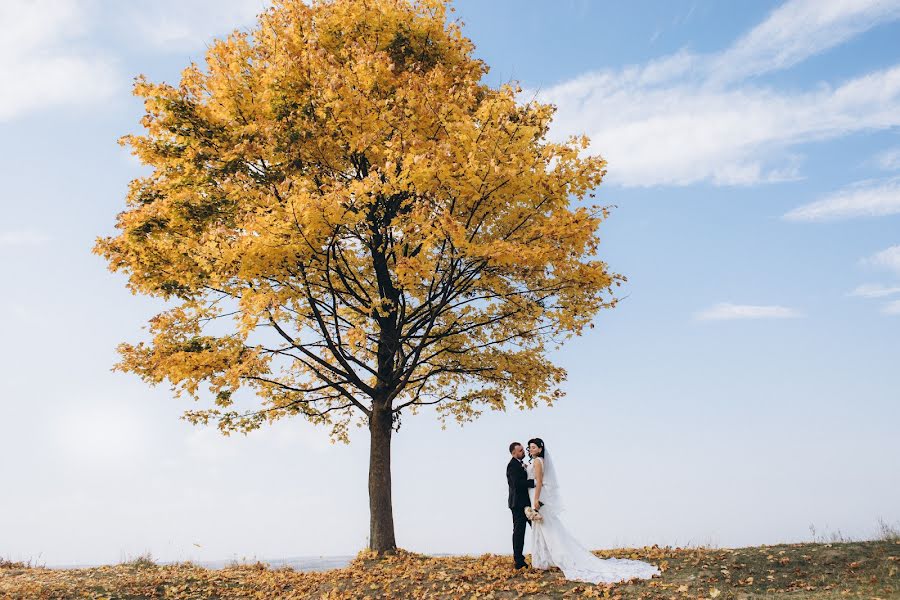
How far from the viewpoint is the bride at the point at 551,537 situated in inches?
472

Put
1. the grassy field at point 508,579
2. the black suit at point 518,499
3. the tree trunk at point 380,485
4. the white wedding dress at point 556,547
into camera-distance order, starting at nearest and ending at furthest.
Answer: the grassy field at point 508,579 < the white wedding dress at point 556,547 < the black suit at point 518,499 < the tree trunk at point 380,485

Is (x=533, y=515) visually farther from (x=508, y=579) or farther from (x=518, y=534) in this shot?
(x=508, y=579)

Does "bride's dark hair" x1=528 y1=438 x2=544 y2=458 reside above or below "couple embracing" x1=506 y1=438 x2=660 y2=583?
above

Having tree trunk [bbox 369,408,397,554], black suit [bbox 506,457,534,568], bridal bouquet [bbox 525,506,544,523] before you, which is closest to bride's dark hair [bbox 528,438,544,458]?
black suit [bbox 506,457,534,568]

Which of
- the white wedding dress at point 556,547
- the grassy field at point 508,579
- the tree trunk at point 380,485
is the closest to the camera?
the grassy field at point 508,579

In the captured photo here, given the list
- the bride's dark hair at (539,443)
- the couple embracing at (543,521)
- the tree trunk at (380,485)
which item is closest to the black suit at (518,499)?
the couple embracing at (543,521)

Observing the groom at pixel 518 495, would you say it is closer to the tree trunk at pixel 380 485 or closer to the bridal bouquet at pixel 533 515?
the bridal bouquet at pixel 533 515

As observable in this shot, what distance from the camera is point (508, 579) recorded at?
38.9ft

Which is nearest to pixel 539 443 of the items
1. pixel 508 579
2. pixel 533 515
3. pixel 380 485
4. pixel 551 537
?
pixel 533 515

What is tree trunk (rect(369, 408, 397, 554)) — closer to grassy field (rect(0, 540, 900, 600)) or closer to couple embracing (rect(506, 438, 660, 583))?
grassy field (rect(0, 540, 900, 600))

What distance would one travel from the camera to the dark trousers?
12.3 meters

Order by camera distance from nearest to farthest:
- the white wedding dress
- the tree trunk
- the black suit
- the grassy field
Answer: the grassy field, the white wedding dress, the black suit, the tree trunk

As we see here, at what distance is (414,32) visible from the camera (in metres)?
15.6

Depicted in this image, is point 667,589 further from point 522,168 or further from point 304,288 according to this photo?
point 304,288
